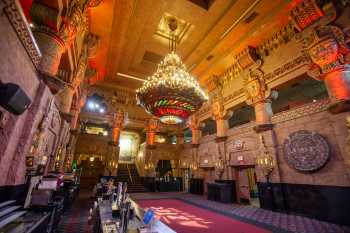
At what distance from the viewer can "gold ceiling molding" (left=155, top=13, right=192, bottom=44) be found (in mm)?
6391

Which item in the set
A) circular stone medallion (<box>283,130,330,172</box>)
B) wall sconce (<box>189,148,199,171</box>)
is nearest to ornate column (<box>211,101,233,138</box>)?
wall sconce (<box>189,148,199,171</box>)

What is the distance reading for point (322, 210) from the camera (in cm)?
487

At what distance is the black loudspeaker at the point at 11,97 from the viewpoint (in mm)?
2031

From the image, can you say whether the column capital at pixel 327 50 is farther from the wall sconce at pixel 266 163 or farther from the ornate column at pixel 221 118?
the ornate column at pixel 221 118

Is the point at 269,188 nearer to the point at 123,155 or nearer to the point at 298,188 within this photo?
the point at 298,188

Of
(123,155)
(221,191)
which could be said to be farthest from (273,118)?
(123,155)

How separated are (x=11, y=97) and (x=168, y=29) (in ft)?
20.2

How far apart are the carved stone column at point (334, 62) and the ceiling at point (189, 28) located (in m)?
1.53

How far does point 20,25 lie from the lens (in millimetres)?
2254

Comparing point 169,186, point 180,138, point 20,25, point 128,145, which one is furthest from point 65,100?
point 128,145

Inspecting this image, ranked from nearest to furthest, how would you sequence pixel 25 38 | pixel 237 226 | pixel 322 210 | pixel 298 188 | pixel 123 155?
pixel 25 38, pixel 237 226, pixel 322 210, pixel 298 188, pixel 123 155

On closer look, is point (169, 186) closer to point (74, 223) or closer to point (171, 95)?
point (74, 223)

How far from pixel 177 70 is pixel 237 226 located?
15.6 ft

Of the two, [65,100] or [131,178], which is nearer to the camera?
[65,100]
